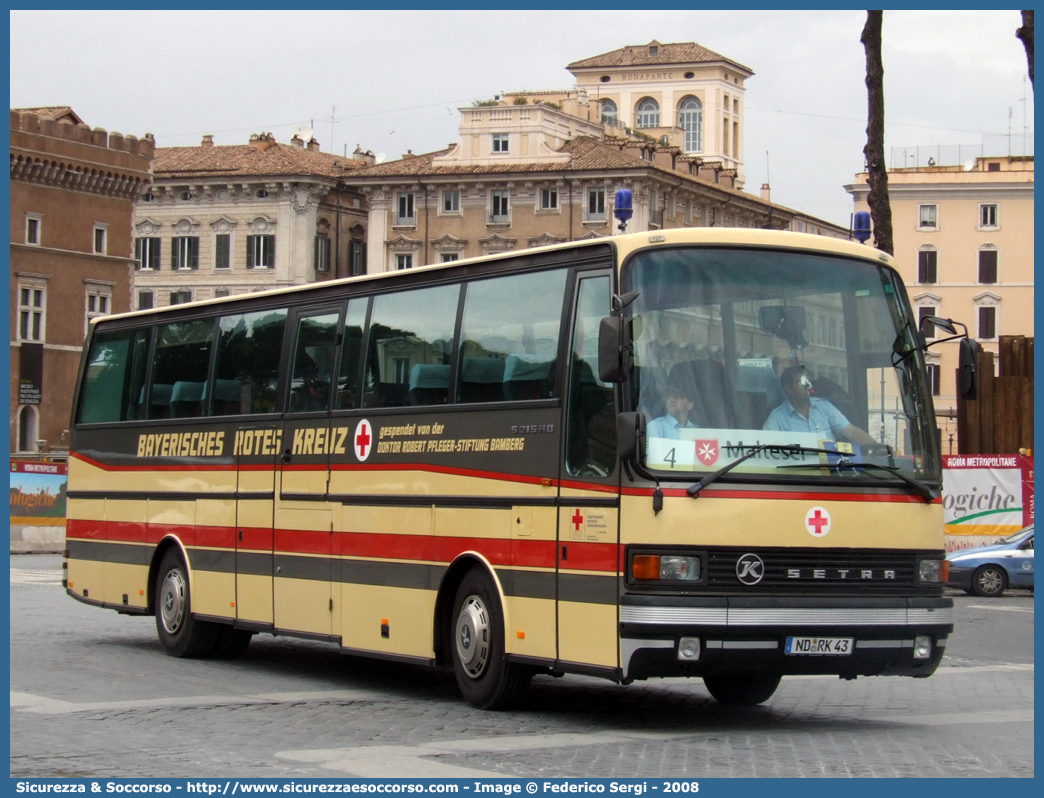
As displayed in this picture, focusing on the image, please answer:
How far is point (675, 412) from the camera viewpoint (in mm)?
10828

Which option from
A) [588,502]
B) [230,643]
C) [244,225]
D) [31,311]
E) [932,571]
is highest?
[244,225]

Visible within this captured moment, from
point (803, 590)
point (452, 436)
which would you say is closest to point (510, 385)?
point (452, 436)

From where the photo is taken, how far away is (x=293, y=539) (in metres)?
14.8

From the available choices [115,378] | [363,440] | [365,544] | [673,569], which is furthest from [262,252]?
[673,569]

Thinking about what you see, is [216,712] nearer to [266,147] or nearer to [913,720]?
[913,720]

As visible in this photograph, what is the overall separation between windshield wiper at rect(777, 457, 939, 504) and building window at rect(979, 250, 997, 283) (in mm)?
85136

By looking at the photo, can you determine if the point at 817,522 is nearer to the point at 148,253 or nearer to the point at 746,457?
the point at 746,457

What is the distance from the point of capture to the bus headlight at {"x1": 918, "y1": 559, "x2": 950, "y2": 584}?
11.3 metres

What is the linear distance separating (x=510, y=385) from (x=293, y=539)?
135 inches

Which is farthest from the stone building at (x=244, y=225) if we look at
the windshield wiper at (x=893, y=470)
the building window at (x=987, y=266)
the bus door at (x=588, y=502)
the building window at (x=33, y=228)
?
the windshield wiper at (x=893, y=470)

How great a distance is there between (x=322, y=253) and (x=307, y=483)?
8033cm

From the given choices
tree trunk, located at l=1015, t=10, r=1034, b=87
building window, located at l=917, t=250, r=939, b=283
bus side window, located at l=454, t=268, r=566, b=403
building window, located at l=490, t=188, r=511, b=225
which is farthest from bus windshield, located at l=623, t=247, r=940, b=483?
building window, located at l=917, t=250, r=939, b=283

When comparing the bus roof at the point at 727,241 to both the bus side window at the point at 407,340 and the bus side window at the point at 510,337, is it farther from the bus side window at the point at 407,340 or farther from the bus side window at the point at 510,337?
the bus side window at the point at 407,340

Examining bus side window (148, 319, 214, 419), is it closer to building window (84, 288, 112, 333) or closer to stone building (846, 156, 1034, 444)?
building window (84, 288, 112, 333)
